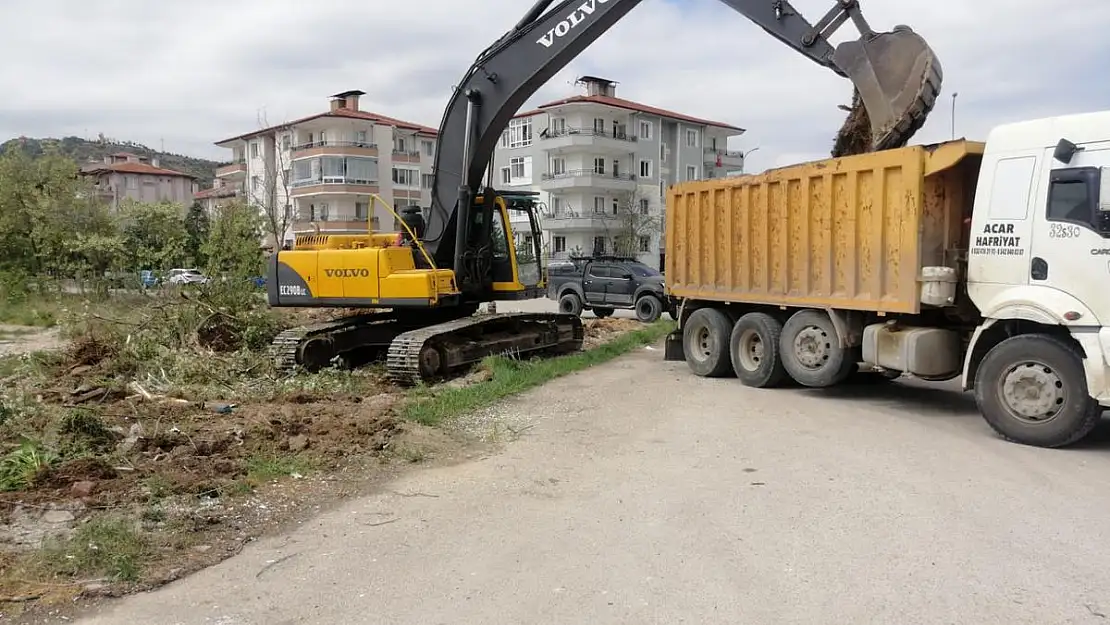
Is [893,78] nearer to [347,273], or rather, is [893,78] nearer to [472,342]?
[472,342]

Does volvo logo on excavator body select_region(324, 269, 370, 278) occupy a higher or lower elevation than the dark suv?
higher

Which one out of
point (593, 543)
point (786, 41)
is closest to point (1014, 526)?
point (593, 543)

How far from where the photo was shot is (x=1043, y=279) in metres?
7.66

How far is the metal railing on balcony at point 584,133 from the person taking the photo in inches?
2279

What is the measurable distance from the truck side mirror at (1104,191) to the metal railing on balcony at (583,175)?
166 feet

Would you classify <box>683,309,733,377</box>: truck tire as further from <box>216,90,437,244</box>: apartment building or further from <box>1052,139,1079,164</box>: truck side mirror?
<box>216,90,437,244</box>: apartment building

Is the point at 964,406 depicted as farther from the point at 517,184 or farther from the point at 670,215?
the point at 517,184

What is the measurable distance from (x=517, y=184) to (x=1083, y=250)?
56.4 meters

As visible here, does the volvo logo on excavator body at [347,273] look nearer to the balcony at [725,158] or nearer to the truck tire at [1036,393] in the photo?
the truck tire at [1036,393]

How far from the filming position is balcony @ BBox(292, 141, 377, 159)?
60.5 m

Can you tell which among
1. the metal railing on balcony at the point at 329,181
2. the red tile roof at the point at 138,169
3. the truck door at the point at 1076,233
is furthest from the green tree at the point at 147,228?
the red tile roof at the point at 138,169

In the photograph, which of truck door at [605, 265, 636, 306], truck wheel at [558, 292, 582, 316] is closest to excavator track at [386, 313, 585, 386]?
truck door at [605, 265, 636, 306]

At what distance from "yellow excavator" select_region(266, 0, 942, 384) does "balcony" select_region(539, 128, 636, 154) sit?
4481 centimetres

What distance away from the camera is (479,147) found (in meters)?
12.4
